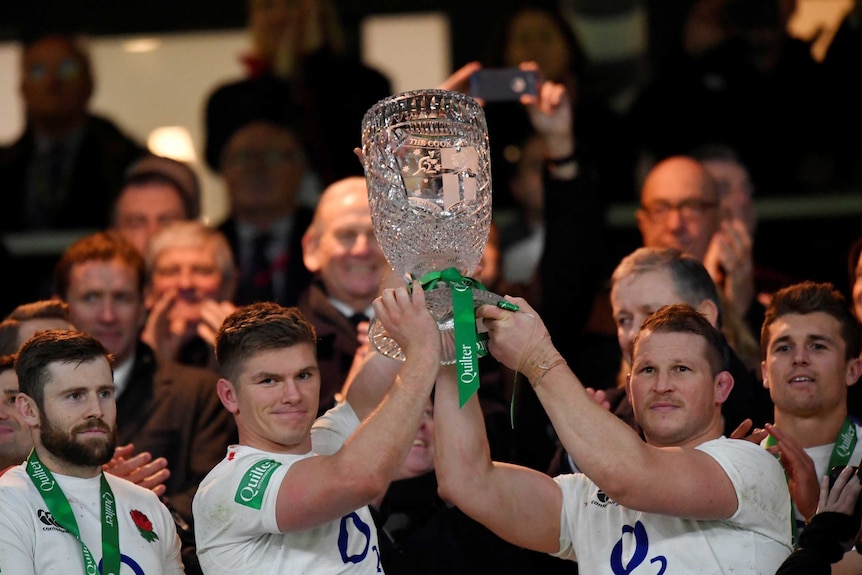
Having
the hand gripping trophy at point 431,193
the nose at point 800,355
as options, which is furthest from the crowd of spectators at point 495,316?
the hand gripping trophy at point 431,193

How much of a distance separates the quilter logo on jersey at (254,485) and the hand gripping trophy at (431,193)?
46 cm

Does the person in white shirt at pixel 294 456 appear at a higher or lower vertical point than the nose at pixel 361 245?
lower

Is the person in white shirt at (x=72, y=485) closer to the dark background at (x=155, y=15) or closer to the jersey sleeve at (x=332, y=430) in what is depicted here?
the jersey sleeve at (x=332, y=430)

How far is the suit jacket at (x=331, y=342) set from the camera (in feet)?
19.0

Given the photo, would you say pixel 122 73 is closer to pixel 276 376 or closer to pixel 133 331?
pixel 133 331

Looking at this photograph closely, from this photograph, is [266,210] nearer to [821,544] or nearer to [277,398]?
[277,398]

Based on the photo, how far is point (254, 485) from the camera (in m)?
4.16

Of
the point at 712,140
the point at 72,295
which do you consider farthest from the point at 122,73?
the point at 712,140

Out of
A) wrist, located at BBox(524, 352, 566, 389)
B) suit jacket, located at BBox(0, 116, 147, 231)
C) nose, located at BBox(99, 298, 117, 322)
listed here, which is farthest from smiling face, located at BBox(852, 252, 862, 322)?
suit jacket, located at BBox(0, 116, 147, 231)

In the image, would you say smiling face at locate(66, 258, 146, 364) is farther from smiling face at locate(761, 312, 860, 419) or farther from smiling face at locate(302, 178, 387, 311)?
smiling face at locate(761, 312, 860, 419)

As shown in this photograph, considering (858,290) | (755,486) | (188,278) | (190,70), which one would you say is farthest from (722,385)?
(190,70)

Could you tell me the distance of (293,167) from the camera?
7.41m

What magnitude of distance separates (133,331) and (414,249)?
2.13 m

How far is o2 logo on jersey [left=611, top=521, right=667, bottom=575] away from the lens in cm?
A: 420
